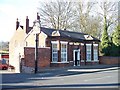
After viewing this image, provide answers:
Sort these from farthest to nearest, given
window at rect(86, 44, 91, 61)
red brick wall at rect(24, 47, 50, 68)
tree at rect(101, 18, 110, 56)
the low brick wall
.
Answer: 1. tree at rect(101, 18, 110, 56)
2. the low brick wall
3. window at rect(86, 44, 91, 61)
4. red brick wall at rect(24, 47, 50, 68)

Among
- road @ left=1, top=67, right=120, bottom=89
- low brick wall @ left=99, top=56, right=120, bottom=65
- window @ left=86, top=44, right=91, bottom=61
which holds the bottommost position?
road @ left=1, top=67, right=120, bottom=89

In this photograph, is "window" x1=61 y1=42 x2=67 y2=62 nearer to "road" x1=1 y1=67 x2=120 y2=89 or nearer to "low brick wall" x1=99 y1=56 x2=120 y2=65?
"low brick wall" x1=99 y1=56 x2=120 y2=65

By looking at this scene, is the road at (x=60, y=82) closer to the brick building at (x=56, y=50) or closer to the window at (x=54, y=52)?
the brick building at (x=56, y=50)

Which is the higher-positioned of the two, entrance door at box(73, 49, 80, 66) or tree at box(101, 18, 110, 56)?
tree at box(101, 18, 110, 56)

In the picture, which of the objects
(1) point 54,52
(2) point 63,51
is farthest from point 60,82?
(2) point 63,51

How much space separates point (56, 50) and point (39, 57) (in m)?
3.73

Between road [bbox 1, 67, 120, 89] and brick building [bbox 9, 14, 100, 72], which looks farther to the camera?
brick building [bbox 9, 14, 100, 72]

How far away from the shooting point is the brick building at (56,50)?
31516 millimetres

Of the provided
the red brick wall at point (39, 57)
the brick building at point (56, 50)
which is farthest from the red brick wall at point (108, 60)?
the red brick wall at point (39, 57)

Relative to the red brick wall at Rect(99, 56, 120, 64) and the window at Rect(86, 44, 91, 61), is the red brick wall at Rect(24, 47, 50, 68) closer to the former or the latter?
the window at Rect(86, 44, 91, 61)

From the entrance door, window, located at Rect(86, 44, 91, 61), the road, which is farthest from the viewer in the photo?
window, located at Rect(86, 44, 91, 61)

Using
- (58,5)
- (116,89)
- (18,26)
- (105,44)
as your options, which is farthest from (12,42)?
(116,89)

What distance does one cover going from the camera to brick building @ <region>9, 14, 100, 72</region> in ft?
103

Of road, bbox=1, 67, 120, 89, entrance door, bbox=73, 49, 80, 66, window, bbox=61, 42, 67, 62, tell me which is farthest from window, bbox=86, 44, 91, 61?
road, bbox=1, 67, 120, 89
